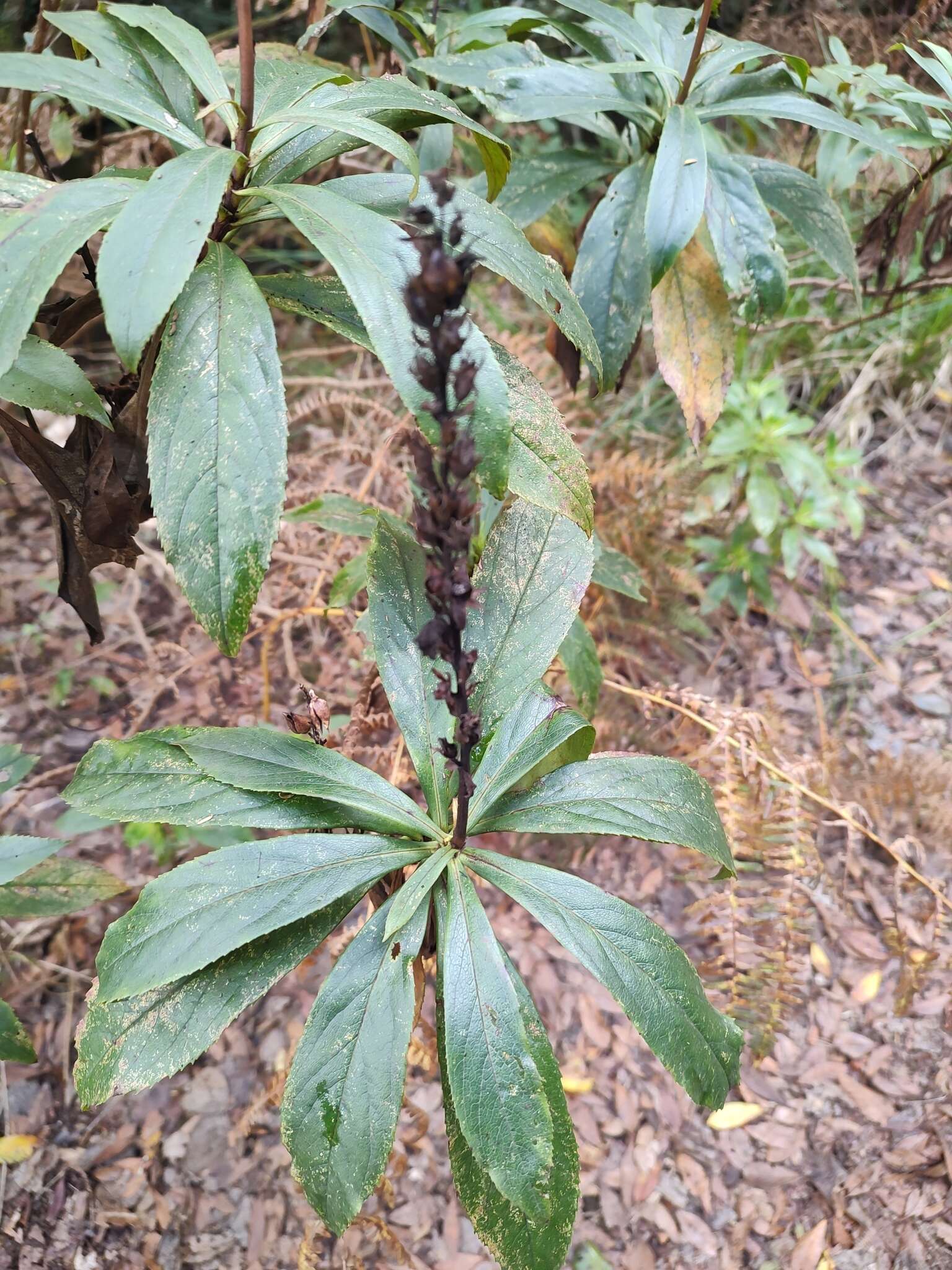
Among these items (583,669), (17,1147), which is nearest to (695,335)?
(583,669)

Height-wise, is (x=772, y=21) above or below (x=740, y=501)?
above

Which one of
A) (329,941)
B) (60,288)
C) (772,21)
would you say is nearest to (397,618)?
(60,288)

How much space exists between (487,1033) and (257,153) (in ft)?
3.51

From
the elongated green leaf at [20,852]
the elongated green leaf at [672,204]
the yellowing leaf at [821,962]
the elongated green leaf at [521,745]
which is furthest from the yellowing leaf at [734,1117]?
the elongated green leaf at [672,204]

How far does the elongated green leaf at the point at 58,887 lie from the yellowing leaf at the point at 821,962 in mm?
1626

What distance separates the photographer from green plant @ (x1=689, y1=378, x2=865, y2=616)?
2498mm

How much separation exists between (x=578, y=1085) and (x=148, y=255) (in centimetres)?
185

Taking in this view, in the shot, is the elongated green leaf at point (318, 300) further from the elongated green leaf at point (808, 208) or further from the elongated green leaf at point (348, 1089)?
the elongated green leaf at point (808, 208)

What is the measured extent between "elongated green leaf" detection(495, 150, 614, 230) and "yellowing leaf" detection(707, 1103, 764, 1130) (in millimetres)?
1911

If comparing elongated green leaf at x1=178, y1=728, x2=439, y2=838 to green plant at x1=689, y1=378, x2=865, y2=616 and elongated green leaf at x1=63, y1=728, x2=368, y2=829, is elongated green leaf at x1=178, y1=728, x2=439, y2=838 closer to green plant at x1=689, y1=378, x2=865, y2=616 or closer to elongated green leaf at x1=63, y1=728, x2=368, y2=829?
elongated green leaf at x1=63, y1=728, x2=368, y2=829

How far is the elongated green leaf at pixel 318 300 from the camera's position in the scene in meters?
1.04

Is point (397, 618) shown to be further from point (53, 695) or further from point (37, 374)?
point (53, 695)

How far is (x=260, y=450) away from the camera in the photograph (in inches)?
35.0

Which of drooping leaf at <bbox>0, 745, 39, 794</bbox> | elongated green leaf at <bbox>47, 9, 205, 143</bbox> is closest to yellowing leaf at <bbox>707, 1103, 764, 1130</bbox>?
drooping leaf at <bbox>0, 745, 39, 794</bbox>
